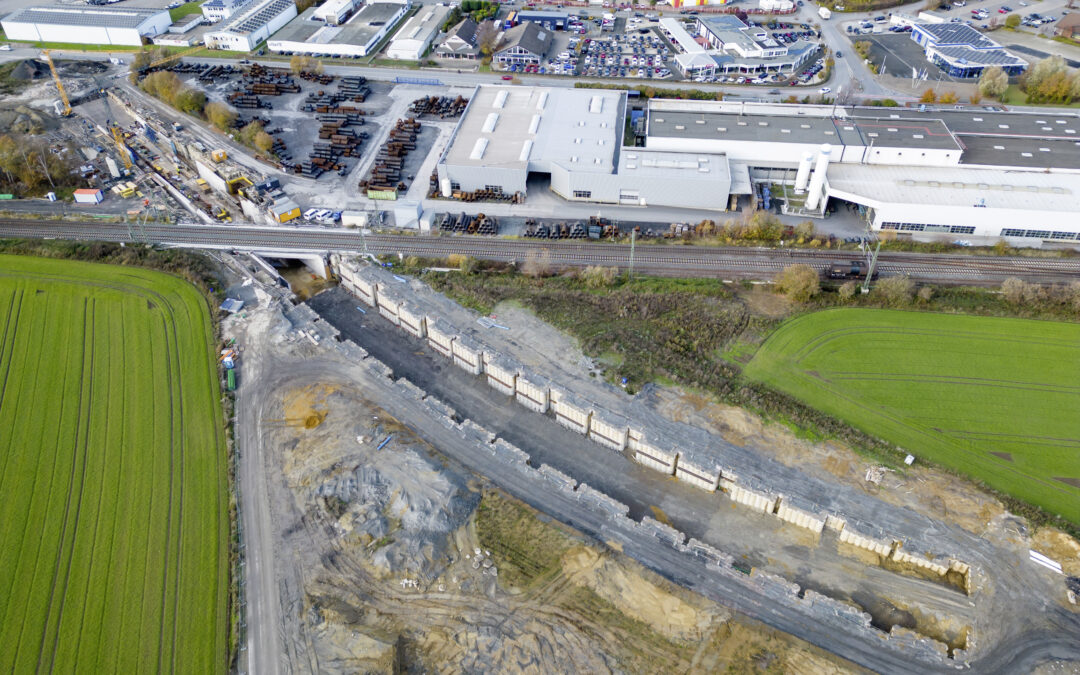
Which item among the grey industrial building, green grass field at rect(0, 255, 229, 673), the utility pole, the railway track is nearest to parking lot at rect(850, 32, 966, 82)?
the utility pole

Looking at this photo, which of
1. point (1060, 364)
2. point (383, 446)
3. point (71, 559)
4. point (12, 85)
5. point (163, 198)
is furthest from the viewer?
point (12, 85)

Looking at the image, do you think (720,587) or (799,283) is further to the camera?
(799,283)

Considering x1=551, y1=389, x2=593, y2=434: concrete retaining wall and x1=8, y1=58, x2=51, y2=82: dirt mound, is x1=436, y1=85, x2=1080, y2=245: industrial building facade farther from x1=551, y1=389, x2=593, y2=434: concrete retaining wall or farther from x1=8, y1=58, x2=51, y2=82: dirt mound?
x1=8, y1=58, x2=51, y2=82: dirt mound

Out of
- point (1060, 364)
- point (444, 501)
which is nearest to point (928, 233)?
point (1060, 364)

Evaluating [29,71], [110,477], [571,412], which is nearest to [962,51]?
[571,412]

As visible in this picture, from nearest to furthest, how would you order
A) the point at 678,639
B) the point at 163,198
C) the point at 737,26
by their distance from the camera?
the point at 678,639 < the point at 163,198 < the point at 737,26

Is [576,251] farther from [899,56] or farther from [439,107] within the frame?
[899,56]

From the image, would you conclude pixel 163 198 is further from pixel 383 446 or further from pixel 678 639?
pixel 678 639
